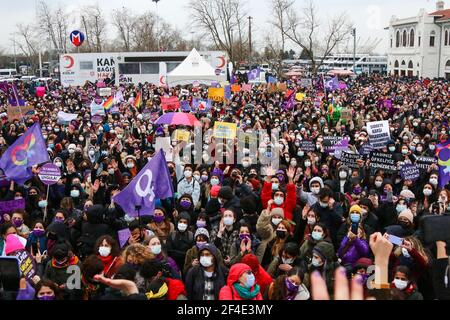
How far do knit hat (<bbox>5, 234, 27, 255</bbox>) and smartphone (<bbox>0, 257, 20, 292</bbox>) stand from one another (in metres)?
1.50

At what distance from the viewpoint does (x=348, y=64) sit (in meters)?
82.2

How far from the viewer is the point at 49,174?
7969 millimetres

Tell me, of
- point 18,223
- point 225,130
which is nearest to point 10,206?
point 18,223

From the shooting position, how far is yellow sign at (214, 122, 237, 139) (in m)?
11.3

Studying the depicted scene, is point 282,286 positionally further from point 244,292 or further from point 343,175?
point 343,175

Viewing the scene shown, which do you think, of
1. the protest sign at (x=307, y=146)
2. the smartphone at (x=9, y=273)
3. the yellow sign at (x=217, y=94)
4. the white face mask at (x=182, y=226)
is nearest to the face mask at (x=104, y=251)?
the white face mask at (x=182, y=226)

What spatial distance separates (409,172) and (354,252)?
343 centimetres

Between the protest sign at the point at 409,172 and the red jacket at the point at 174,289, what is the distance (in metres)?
4.97

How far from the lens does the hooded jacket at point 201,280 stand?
185 inches

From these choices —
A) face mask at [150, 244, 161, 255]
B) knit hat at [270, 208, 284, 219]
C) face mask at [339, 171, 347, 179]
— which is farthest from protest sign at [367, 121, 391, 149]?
face mask at [150, 244, 161, 255]
